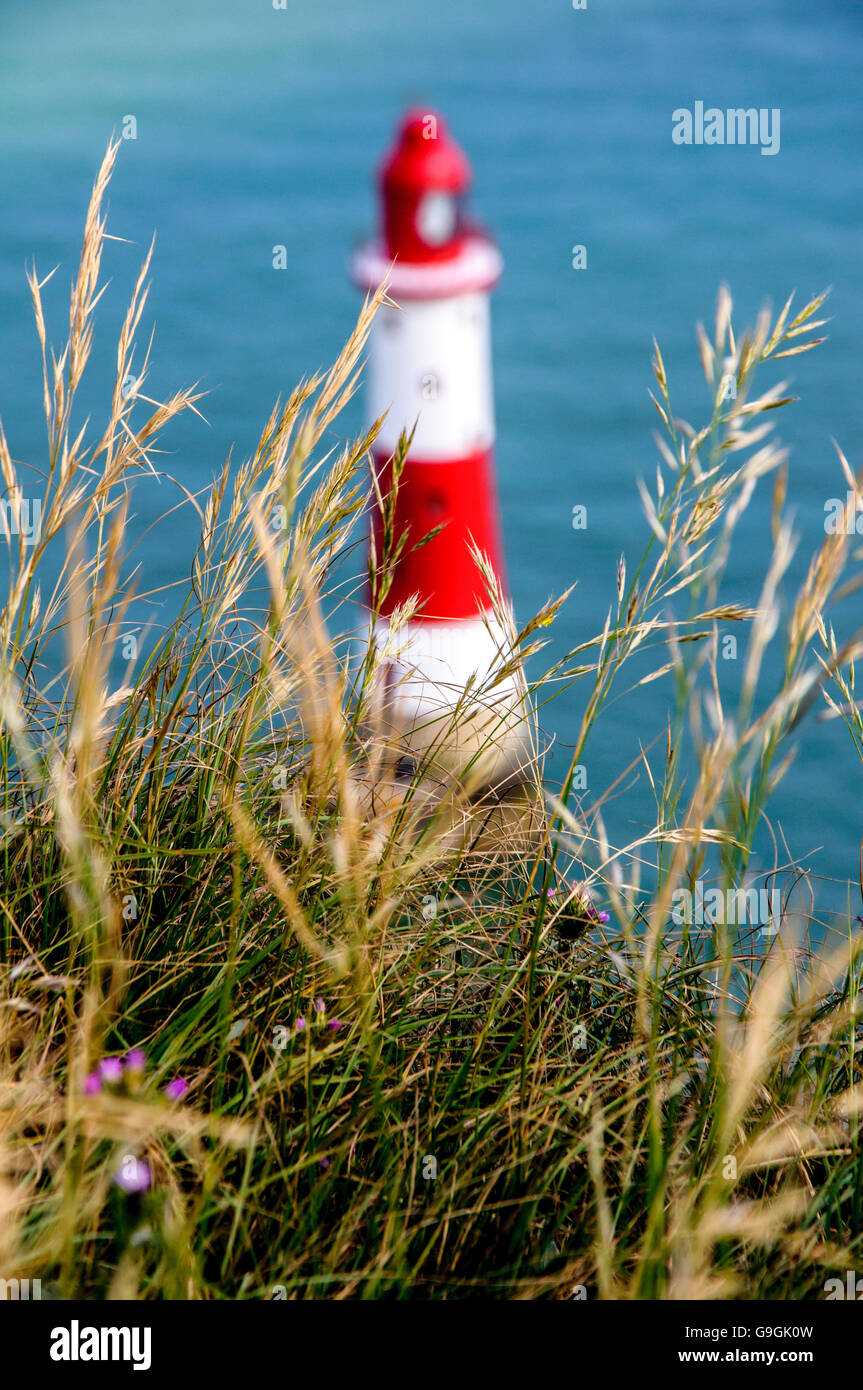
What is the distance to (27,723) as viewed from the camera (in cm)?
159

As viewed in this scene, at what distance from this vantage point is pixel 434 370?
3.00 meters

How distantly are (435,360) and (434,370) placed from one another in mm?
23

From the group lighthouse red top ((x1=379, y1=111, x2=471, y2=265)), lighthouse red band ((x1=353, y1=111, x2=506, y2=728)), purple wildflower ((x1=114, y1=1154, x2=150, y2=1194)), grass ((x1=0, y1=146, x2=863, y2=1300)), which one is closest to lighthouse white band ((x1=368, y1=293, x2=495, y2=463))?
lighthouse red band ((x1=353, y1=111, x2=506, y2=728))

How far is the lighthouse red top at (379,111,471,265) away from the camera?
2.96 meters

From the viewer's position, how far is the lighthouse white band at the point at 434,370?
2.97m

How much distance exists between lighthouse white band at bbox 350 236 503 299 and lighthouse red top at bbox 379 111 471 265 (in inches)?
0.9

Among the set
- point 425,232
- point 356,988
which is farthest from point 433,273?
point 356,988

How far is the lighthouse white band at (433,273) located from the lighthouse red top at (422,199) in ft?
0.08

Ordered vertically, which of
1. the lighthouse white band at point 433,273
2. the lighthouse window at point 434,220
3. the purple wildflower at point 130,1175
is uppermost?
the lighthouse window at point 434,220

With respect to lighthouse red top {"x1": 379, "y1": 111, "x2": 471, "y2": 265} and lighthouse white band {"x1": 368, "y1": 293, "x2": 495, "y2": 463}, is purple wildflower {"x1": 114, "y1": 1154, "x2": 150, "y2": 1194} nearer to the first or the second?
lighthouse white band {"x1": 368, "y1": 293, "x2": 495, "y2": 463}

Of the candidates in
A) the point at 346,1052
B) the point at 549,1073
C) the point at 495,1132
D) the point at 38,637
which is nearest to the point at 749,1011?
the point at 549,1073

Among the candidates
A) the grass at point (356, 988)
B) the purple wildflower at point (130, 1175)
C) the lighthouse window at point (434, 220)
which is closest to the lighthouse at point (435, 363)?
the lighthouse window at point (434, 220)

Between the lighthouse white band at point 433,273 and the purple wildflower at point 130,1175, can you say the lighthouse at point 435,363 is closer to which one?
the lighthouse white band at point 433,273

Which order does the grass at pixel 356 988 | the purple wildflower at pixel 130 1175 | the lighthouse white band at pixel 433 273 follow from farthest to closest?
the lighthouse white band at pixel 433 273
the grass at pixel 356 988
the purple wildflower at pixel 130 1175
